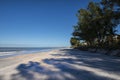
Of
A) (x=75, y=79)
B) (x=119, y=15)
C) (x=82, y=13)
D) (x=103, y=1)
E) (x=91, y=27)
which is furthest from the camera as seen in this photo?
(x=82, y=13)

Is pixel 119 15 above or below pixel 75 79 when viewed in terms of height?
above

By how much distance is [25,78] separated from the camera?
29.1 ft

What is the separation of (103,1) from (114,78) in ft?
78.4

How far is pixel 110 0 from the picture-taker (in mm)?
27906

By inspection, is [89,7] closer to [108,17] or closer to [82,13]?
[82,13]

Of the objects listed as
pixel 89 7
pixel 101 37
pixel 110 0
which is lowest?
pixel 101 37

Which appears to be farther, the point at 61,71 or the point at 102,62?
the point at 102,62

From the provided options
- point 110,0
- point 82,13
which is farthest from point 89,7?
point 110,0

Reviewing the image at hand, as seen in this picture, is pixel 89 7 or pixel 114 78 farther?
pixel 89 7

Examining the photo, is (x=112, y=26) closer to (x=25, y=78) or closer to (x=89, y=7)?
(x=89, y=7)

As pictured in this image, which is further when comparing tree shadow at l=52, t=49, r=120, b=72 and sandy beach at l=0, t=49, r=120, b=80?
tree shadow at l=52, t=49, r=120, b=72

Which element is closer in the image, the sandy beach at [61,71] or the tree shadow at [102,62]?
the sandy beach at [61,71]

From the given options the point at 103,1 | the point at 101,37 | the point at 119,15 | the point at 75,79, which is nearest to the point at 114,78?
the point at 75,79

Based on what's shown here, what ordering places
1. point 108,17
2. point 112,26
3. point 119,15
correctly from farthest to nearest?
1. point 112,26
2. point 108,17
3. point 119,15
